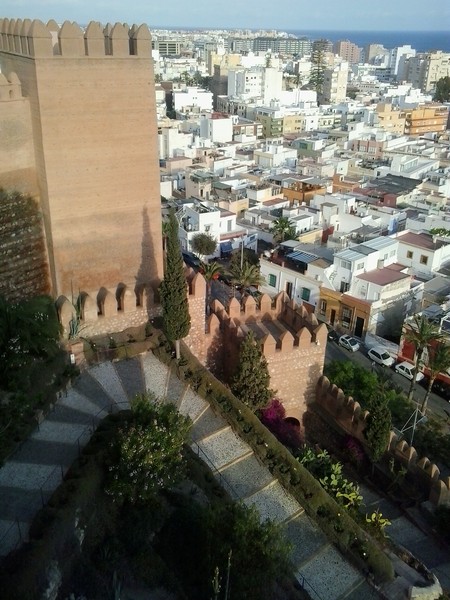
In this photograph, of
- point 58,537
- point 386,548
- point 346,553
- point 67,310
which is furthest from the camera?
point 67,310

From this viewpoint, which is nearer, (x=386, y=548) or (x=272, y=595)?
(x=272, y=595)

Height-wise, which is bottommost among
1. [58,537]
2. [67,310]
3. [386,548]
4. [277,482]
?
[386,548]

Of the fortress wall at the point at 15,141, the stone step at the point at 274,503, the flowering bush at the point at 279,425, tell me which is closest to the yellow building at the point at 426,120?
the flowering bush at the point at 279,425

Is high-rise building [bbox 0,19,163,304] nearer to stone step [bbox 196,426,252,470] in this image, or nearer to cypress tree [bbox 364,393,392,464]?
stone step [bbox 196,426,252,470]

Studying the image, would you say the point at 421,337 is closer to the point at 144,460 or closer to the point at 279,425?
the point at 279,425

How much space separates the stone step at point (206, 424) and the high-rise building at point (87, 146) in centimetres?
405

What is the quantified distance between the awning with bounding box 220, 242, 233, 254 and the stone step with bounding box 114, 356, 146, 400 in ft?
81.1

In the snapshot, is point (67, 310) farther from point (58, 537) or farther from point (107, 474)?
point (58, 537)

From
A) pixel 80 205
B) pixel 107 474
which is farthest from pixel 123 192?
pixel 107 474

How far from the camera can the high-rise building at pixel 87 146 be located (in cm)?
1397

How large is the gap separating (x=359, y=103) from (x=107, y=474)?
97276 millimetres

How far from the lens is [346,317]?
30797 mm

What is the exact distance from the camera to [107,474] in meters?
11.0

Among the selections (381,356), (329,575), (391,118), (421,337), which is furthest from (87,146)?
(391,118)
